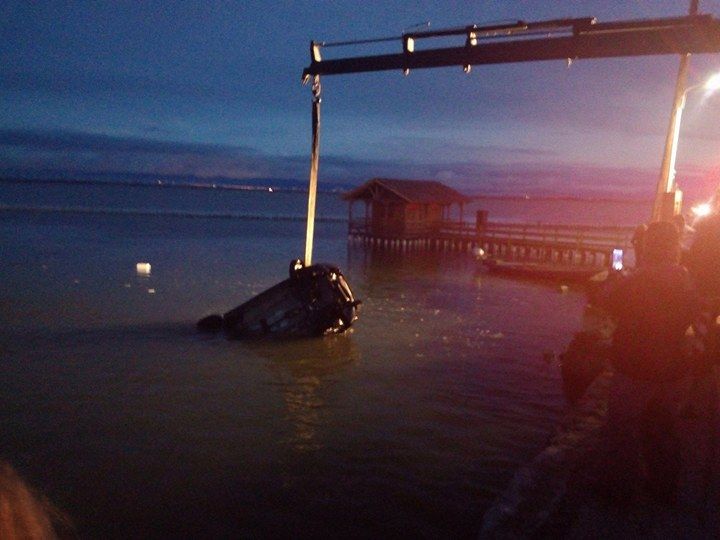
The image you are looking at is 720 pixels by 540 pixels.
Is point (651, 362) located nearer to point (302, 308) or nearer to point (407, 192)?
point (302, 308)

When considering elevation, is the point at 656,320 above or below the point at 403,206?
below

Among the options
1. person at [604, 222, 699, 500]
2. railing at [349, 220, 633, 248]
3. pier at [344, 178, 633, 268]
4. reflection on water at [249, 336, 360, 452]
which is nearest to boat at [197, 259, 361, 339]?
reflection on water at [249, 336, 360, 452]

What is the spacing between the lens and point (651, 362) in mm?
4875

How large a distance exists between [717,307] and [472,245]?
3765cm

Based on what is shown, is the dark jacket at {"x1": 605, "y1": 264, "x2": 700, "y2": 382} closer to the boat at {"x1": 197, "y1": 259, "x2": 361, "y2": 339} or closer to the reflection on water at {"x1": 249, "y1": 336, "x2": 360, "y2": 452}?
the reflection on water at {"x1": 249, "y1": 336, "x2": 360, "y2": 452}

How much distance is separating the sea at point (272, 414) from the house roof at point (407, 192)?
2158 cm

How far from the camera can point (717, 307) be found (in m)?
6.45

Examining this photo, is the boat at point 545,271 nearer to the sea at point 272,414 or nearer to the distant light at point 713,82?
the sea at point 272,414

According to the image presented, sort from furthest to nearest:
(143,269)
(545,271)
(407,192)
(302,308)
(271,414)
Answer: (407,192) < (143,269) < (545,271) < (302,308) < (271,414)

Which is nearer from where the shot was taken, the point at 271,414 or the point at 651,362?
the point at 651,362

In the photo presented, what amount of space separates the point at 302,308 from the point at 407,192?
29.4 m

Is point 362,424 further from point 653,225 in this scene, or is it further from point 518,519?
point 653,225

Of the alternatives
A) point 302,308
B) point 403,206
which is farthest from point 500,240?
point 302,308

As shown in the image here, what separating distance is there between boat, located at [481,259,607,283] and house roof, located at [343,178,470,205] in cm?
1186
